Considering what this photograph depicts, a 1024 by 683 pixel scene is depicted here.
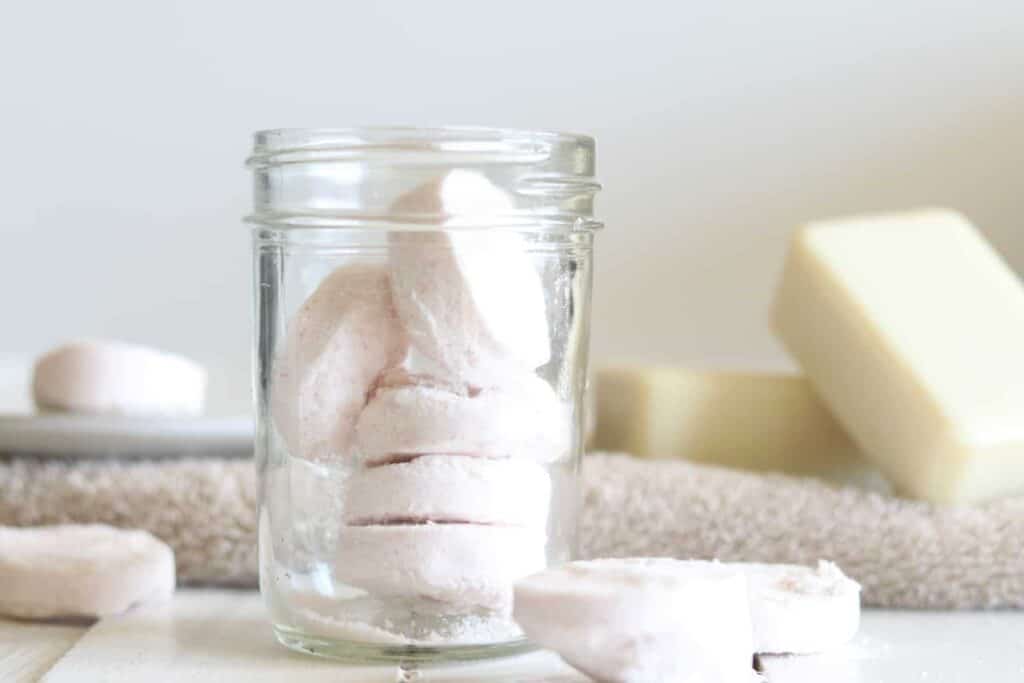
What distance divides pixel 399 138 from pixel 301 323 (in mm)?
86

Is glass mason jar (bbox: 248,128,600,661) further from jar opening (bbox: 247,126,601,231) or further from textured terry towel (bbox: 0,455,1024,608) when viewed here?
textured terry towel (bbox: 0,455,1024,608)

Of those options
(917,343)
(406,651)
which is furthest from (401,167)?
(917,343)

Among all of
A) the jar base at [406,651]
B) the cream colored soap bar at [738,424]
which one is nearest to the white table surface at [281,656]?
the jar base at [406,651]

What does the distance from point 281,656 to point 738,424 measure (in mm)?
471

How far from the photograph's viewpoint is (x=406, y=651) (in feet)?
1.84

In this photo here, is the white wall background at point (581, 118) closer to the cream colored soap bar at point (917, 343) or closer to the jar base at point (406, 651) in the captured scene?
the cream colored soap bar at point (917, 343)

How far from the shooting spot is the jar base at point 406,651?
0.56 meters

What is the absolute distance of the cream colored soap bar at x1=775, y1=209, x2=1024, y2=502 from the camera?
79cm

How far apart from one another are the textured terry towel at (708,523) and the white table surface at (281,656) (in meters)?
0.03

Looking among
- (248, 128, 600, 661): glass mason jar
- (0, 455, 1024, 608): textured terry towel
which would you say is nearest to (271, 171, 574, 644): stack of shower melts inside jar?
(248, 128, 600, 661): glass mason jar

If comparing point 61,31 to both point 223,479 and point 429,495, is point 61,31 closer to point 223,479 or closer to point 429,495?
point 223,479

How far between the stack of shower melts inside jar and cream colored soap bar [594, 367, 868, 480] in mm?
391

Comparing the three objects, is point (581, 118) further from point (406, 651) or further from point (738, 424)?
point (406, 651)

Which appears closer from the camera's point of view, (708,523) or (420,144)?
(420,144)
